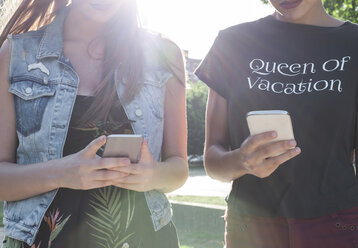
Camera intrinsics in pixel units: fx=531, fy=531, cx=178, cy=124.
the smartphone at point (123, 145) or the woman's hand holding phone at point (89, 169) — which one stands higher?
the smartphone at point (123, 145)

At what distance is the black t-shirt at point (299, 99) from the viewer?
2.09 meters

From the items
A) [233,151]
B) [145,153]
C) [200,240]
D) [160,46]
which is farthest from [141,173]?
[200,240]

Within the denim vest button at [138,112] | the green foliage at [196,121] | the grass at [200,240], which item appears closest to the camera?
the denim vest button at [138,112]

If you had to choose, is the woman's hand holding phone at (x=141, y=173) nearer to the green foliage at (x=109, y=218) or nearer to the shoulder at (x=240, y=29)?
the green foliage at (x=109, y=218)

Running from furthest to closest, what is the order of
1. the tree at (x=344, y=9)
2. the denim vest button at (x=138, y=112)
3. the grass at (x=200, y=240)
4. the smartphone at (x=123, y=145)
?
the tree at (x=344, y=9)
the grass at (x=200, y=240)
the denim vest button at (x=138, y=112)
the smartphone at (x=123, y=145)

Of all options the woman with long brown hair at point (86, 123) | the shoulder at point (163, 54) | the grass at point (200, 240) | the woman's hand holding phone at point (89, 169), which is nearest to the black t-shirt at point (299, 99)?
the shoulder at point (163, 54)

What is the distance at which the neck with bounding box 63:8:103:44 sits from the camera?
2328mm

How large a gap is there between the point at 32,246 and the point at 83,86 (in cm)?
66

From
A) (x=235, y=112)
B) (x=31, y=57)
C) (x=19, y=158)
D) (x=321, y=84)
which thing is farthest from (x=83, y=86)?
(x=321, y=84)

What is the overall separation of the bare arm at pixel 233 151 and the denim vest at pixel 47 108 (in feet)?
0.84

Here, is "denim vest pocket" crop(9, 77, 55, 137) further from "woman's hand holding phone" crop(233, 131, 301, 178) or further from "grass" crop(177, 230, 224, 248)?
"grass" crop(177, 230, 224, 248)

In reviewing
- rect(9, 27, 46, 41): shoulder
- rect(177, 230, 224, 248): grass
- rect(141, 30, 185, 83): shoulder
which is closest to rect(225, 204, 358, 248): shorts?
rect(141, 30, 185, 83): shoulder

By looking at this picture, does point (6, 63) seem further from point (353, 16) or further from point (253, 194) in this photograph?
Result: point (353, 16)

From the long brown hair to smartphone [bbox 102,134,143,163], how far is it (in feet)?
1.24
